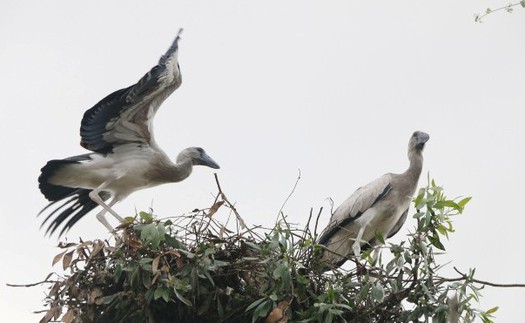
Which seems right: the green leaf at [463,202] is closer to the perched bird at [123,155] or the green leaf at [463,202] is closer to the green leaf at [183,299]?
the green leaf at [183,299]

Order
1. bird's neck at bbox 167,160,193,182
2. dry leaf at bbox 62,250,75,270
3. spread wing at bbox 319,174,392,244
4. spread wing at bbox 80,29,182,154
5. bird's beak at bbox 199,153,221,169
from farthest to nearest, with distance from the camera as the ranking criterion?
bird's beak at bbox 199,153,221,169 < bird's neck at bbox 167,160,193,182 < spread wing at bbox 319,174,392,244 < spread wing at bbox 80,29,182,154 < dry leaf at bbox 62,250,75,270

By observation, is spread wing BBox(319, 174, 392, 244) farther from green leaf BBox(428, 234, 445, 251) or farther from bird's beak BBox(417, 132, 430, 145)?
green leaf BBox(428, 234, 445, 251)

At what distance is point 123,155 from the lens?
27.5 feet

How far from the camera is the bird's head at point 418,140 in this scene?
29.1 ft

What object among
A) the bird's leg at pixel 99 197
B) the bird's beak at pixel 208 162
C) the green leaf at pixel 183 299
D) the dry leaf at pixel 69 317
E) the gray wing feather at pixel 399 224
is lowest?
the dry leaf at pixel 69 317

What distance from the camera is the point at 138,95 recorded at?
7969 mm

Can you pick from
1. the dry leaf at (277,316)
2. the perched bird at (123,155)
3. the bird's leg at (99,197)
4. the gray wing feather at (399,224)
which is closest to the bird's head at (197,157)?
the perched bird at (123,155)

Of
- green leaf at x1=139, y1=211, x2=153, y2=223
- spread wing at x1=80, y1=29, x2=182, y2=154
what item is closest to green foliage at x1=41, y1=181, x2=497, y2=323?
green leaf at x1=139, y1=211, x2=153, y2=223

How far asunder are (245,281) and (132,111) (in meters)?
2.58

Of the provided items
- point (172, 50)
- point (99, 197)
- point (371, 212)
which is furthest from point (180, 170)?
point (371, 212)

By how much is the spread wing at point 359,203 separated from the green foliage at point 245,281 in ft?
7.55

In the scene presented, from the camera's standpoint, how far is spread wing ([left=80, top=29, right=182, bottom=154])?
25.8 feet

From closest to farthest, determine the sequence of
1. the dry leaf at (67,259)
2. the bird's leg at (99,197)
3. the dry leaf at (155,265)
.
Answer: the dry leaf at (155,265), the dry leaf at (67,259), the bird's leg at (99,197)

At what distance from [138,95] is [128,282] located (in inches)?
97.6
